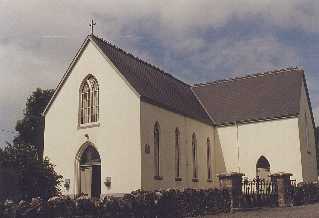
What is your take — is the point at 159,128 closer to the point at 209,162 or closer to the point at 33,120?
the point at 209,162

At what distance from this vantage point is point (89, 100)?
32219 mm

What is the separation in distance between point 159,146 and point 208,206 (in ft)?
29.3

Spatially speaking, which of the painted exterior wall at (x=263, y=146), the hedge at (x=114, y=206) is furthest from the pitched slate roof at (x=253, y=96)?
the hedge at (x=114, y=206)

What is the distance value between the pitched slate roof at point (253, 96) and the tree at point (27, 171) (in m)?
17.1

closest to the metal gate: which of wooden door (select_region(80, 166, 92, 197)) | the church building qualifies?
the church building

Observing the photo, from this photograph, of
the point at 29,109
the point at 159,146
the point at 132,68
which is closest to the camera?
the point at 159,146

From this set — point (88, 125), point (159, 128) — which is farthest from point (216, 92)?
point (88, 125)

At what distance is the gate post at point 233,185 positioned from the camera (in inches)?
921

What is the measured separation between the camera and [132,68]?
33.9m

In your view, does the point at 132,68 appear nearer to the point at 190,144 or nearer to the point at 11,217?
the point at 190,144

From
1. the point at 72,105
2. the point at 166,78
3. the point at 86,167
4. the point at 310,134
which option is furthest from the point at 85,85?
the point at 310,134

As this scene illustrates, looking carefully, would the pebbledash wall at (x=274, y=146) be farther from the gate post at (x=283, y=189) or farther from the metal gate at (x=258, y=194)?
the metal gate at (x=258, y=194)

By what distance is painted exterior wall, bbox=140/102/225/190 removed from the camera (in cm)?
2958

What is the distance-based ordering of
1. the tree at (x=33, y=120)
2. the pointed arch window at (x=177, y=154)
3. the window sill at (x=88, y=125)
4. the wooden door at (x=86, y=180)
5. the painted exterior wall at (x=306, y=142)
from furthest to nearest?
the tree at (x=33, y=120)
the painted exterior wall at (x=306, y=142)
the pointed arch window at (x=177, y=154)
the wooden door at (x=86, y=180)
the window sill at (x=88, y=125)
